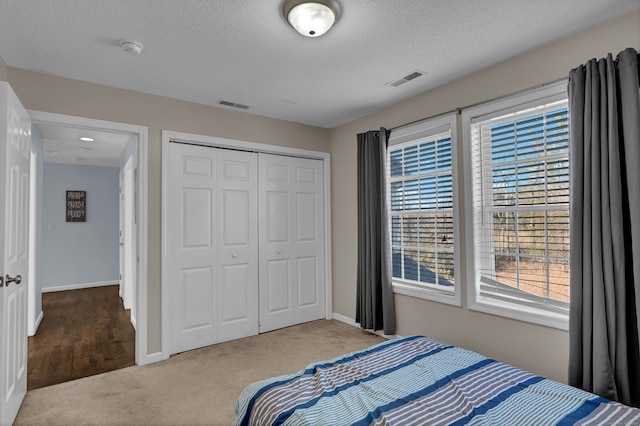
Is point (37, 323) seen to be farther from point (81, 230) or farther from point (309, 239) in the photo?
point (309, 239)

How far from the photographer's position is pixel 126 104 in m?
3.13

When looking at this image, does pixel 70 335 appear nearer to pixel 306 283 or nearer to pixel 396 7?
pixel 306 283

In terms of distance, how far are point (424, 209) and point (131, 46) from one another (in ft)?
9.07

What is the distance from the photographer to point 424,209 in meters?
3.39

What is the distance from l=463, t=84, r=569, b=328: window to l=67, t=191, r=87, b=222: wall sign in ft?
22.8

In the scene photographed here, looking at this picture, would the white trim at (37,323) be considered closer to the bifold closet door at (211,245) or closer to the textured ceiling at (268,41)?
the bifold closet door at (211,245)

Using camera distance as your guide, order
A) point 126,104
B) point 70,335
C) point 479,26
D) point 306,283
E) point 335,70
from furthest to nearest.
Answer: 1. point 306,283
2. point 70,335
3. point 126,104
4. point 335,70
5. point 479,26

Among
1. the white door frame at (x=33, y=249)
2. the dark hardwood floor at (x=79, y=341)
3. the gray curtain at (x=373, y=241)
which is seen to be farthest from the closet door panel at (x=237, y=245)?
the white door frame at (x=33, y=249)

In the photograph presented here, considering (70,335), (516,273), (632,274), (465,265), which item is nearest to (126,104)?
(70,335)

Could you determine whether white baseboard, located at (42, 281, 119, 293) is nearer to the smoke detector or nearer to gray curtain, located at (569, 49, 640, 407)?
the smoke detector

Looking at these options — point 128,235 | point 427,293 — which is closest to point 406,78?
point 427,293

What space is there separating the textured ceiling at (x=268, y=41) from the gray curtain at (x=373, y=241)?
28.5 inches

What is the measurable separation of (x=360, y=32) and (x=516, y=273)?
210 centimetres

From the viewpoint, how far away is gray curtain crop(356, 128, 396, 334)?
11.9 feet
